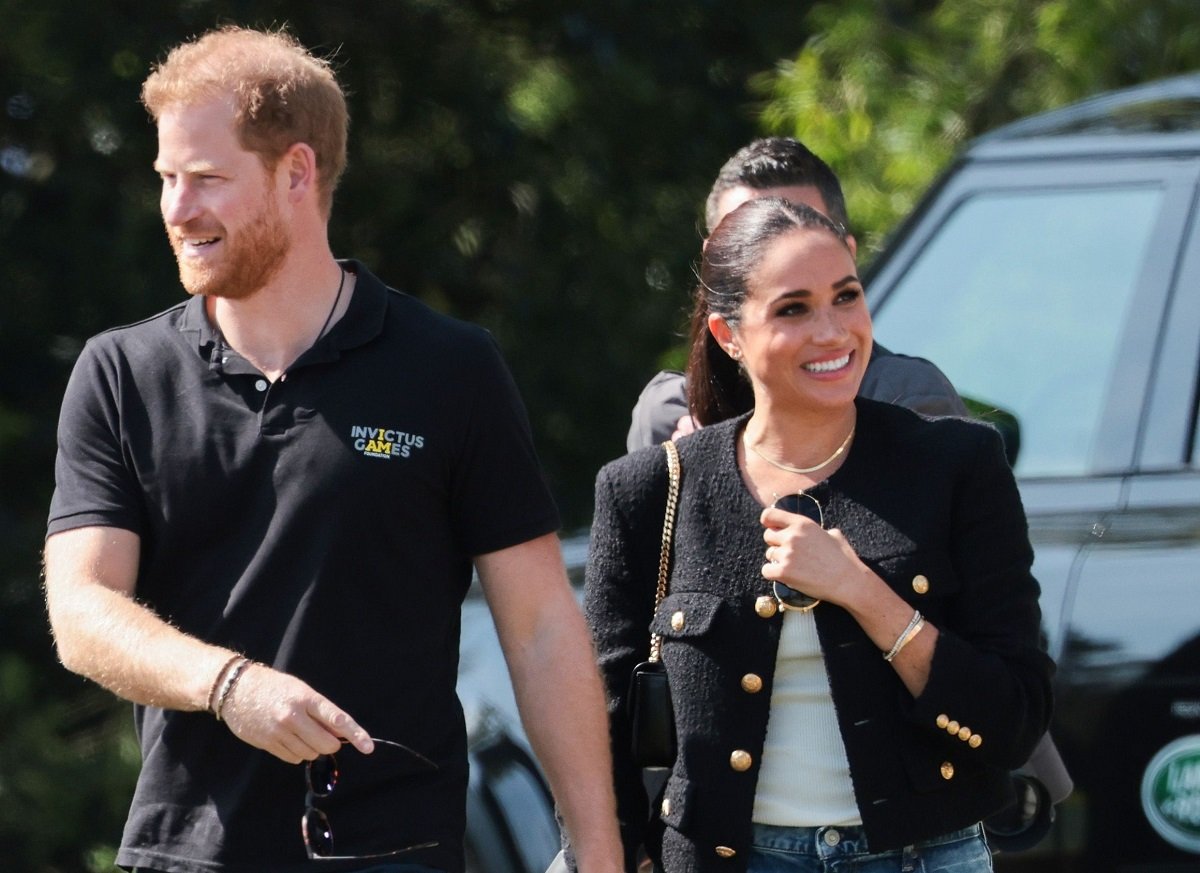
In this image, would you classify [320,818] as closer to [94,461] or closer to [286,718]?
[286,718]

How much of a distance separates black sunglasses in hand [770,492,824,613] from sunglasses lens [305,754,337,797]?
68 centimetres

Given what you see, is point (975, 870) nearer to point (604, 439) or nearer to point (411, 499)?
point (411, 499)

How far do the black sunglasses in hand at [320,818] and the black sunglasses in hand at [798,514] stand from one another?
591mm

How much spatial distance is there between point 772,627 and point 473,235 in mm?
6903

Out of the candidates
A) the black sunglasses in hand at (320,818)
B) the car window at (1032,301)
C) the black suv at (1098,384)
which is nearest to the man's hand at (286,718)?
the black sunglasses in hand at (320,818)

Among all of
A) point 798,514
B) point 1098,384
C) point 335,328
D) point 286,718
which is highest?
point 1098,384

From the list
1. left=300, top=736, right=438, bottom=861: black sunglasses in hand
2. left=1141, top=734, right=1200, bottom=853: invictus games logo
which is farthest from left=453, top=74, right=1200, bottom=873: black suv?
left=300, top=736, right=438, bottom=861: black sunglasses in hand

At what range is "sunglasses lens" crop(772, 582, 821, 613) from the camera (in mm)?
2996

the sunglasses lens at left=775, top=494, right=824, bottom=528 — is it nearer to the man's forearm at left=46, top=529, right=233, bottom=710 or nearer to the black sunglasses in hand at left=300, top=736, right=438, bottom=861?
the black sunglasses in hand at left=300, top=736, right=438, bottom=861

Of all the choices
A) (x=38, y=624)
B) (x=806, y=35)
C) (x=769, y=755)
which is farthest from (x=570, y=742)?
(x=806, y=35)

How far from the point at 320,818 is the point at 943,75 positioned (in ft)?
14.6

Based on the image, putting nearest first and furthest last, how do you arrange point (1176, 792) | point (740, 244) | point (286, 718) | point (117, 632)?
point (286, 718)
point (117, 632)
point (740, 244)
point (1176, 792)

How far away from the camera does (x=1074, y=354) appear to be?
4340mm

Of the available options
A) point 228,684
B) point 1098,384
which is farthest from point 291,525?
point 1098,384
